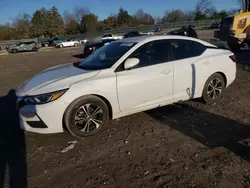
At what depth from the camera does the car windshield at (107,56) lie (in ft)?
14.0

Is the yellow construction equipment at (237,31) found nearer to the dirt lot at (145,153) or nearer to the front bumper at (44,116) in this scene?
the dirt lot at (145,153)

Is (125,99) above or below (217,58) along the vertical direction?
below

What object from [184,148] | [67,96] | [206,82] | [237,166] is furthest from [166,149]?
[206,82]

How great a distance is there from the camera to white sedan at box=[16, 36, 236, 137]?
12.2 ft

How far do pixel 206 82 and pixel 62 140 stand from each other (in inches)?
124

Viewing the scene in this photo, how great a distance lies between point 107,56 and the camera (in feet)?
15.0

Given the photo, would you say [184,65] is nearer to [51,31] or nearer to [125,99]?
[125,99]

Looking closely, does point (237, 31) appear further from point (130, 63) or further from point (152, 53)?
point (130, 63)

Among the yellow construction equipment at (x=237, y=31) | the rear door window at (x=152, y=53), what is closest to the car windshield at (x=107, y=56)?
the rear door window at (x=152, y=53)

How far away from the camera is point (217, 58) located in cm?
514

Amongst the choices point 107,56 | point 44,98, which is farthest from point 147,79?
point 44,98

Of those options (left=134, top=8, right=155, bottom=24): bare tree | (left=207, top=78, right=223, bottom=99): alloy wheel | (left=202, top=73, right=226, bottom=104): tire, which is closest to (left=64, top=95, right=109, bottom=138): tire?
(left=202, top=73, right=226, bottom=104): tire

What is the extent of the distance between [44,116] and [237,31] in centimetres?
1509

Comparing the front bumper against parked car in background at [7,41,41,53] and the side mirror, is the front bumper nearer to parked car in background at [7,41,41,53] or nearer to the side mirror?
the side mirror
